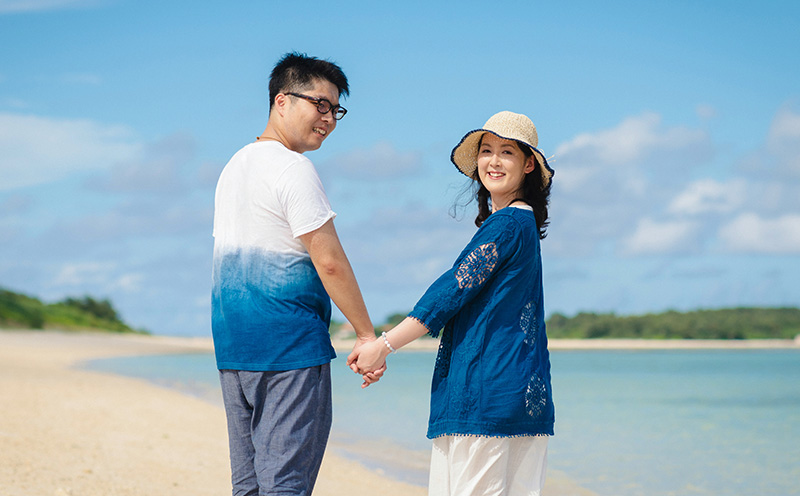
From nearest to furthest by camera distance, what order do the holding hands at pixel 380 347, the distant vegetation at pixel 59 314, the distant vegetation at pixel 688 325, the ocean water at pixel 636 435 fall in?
1. the holding hands at pixel 380 347
2. the ocean water at pixel 636 435
3. the distant vegetation at pixel 59 314
4. the distant vegetation at pixel 688 325

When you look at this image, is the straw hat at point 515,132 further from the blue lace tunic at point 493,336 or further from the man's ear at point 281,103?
the man's ear at point 281,103

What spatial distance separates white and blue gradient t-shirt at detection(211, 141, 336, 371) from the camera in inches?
92.6

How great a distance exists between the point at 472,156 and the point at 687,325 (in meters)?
56.3

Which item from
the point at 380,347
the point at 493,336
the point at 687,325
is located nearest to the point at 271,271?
the point at 380,347

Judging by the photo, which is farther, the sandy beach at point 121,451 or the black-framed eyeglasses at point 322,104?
the sandy beach at point 121,451

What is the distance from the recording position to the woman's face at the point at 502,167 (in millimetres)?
2615

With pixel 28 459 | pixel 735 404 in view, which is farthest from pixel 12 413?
pixel 735 404

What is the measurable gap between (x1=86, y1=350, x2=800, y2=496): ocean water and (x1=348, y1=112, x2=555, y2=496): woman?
401cm

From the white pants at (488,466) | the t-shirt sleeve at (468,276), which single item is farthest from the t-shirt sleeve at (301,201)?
the white pants at (488,466)

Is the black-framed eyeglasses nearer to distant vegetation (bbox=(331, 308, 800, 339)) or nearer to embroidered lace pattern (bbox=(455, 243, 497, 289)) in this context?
embroidered lace pattern (bbox=(455, 243, 497, 289))

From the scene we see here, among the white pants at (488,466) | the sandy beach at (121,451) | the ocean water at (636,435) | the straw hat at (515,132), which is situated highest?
the straw hat at (515,132)

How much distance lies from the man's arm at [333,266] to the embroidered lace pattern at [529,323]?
0.55m

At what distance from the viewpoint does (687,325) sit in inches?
2156

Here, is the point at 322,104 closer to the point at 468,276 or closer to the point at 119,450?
the point at 468,276
